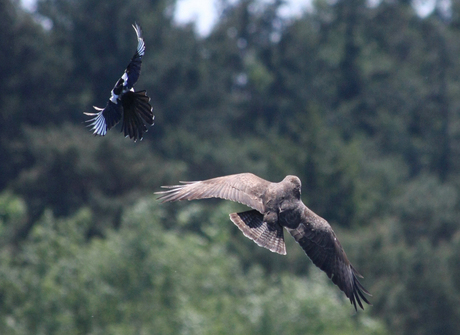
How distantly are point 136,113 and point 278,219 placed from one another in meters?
2.00

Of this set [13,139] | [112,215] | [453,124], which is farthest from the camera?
[453,124]

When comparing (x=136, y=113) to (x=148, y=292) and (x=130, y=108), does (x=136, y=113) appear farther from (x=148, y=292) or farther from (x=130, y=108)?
(x=148, y=292)

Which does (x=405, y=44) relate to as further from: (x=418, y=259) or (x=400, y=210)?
(x=418, y=259)

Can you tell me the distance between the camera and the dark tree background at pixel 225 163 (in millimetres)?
24875

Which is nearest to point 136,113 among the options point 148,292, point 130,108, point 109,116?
point 130,108

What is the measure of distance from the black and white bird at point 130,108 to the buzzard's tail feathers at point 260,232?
171 cm

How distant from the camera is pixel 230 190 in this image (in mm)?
10031

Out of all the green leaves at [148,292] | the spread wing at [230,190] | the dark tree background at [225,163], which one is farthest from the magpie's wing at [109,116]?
the dark tree background at [225,163]

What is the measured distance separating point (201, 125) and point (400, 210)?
12.5 m

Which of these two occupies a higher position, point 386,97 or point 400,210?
Answer: point 386,97

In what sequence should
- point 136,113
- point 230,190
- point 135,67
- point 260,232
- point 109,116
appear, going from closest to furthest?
point 135,67 < point 136,113 < point 109,116 < point 260,232 < point 230,190

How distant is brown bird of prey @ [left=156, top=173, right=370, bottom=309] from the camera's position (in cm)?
988

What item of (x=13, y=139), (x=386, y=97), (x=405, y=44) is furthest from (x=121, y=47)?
(x=405, y=44)

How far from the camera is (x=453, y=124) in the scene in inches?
2330
